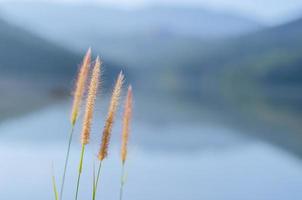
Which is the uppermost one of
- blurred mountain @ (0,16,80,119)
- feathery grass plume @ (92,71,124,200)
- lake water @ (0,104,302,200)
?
blurred mountain @ (0,16,80,119)

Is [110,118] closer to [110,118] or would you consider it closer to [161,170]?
[110,118]

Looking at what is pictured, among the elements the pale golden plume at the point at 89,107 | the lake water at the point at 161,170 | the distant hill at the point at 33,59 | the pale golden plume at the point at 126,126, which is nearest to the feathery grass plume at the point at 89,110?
the pale golden plume at the point at 89,107

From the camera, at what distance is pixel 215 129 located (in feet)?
120

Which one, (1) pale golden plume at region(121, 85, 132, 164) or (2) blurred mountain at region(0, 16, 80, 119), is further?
(2) blurred mountain at region(0, 16, 80, 119)

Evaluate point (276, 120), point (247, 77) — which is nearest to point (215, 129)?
point (276, 120)

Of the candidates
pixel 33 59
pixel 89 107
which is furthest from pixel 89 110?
pixel 33 59

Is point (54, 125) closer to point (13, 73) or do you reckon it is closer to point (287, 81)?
point (13, 73)

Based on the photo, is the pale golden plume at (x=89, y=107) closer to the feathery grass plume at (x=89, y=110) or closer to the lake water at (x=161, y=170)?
the feathery grass plume at (x=89, y=110)

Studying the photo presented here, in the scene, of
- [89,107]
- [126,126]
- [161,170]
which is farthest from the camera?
[161,170]

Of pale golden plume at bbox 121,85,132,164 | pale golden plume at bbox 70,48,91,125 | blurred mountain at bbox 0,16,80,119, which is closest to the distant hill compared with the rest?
blurred mountain at bbox 0,16,80,119

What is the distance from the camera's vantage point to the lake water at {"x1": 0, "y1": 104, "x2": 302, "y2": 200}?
12.9 metres

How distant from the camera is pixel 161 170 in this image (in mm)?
17688

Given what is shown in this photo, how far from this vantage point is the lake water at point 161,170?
42.4 feet

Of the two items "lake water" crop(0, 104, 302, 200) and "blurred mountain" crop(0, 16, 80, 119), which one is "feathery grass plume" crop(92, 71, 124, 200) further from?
"blurred mountain" crop(0, 16, 80, 119)
